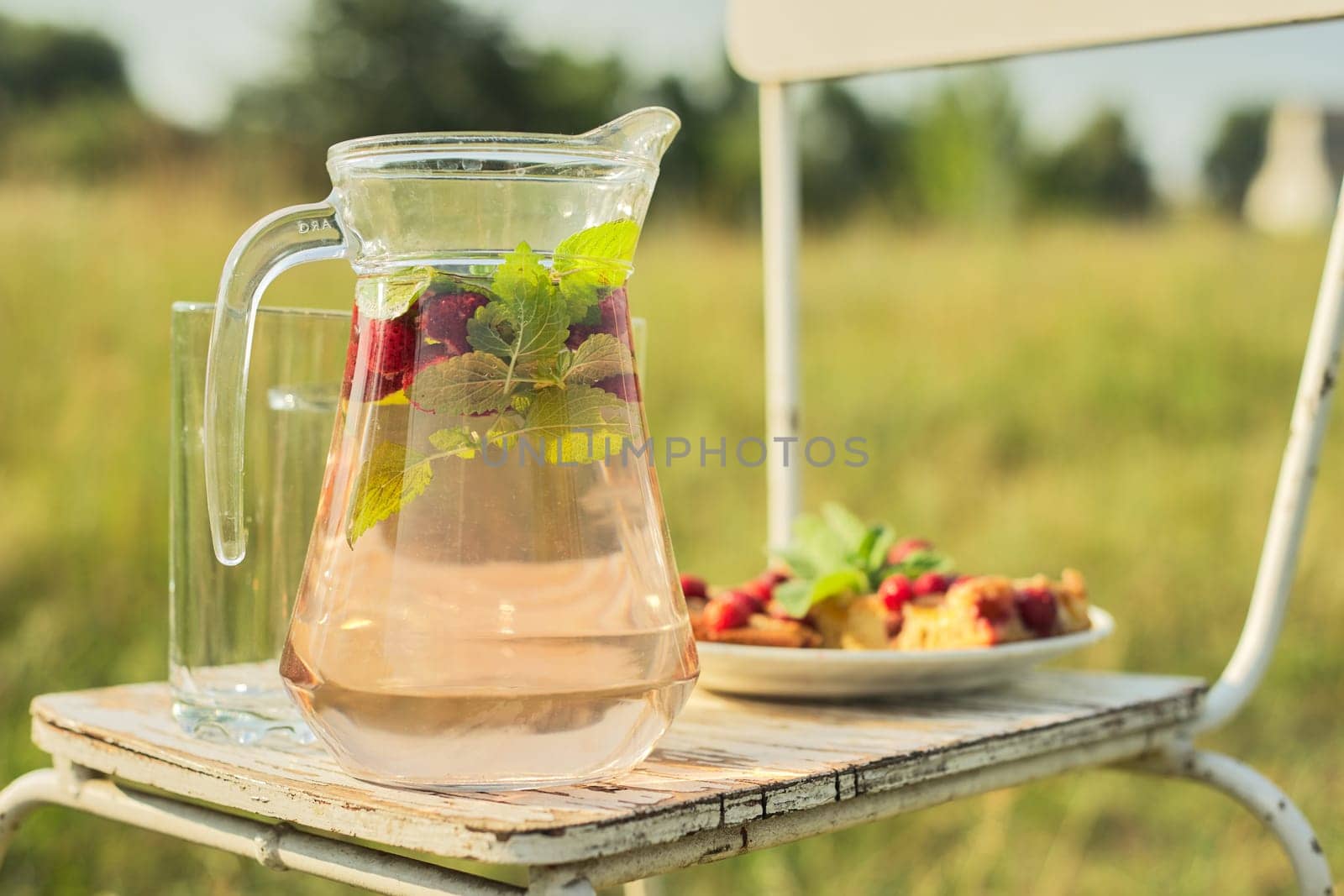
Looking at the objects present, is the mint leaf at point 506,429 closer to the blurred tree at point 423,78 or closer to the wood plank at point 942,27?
the wood plank at point 942,27

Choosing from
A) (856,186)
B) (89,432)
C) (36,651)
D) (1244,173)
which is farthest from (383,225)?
(856,186)

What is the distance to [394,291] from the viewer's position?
504 millimetres

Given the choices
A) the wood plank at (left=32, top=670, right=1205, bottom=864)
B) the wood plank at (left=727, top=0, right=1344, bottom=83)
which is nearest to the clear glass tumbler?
the wood plank at (left=32, top=670, right=1205, bottom=864)

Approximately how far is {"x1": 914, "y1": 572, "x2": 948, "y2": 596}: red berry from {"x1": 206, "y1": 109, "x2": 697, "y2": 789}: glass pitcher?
283mm

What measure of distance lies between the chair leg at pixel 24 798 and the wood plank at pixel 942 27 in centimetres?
69

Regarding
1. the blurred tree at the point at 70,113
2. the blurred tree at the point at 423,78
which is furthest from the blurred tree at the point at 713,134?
the blurred tree at the point at 70,113

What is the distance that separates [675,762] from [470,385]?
0.18 m

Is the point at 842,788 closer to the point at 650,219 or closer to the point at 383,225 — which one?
the point at 383,225

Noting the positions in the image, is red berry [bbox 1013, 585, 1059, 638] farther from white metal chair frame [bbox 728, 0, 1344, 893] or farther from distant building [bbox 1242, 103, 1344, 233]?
distant building [bbox 1242, 103, 1344, 233]

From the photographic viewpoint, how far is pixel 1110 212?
3.88 meters

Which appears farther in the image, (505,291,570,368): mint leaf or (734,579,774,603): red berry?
(734,579,774,603): red berry

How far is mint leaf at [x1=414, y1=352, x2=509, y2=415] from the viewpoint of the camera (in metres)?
0.48

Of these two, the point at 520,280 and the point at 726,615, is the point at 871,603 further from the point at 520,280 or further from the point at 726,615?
the point at 520,280

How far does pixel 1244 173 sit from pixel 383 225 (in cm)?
401
